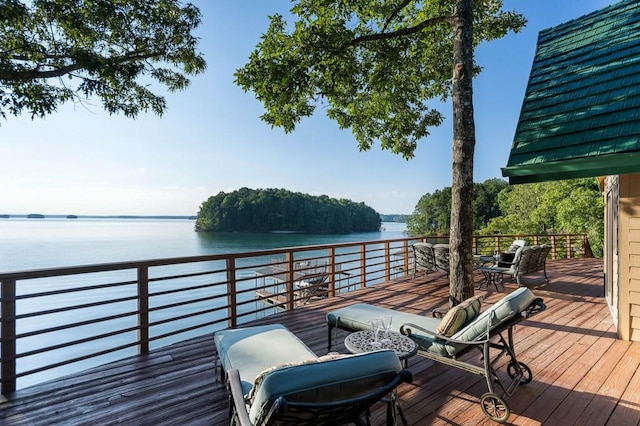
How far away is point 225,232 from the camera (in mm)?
46156

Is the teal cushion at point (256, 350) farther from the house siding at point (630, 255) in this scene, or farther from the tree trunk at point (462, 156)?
the house siding at point (630, 255)

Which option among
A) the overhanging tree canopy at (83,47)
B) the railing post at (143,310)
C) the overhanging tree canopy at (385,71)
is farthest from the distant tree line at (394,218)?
the railing post at (143,310)

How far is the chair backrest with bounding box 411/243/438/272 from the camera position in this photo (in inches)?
288

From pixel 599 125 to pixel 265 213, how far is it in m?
42.8

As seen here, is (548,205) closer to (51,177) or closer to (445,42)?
(445,42)

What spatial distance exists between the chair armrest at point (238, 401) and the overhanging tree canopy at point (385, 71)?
138 inches

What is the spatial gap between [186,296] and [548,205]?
25.0 m

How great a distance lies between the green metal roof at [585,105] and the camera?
3744 millimetres

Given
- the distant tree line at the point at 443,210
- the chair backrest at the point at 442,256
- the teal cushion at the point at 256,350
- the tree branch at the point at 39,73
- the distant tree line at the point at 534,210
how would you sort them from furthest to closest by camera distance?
the distant tree line at the point at 443,210 → the distant tree line at the point at 534,210 → the chair backrest at the point at 442,256 → the tree branch at the point at 39,73 → the teal cushion at the point at 256,350

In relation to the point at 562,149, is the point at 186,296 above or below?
below

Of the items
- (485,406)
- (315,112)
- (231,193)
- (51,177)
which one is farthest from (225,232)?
(485,406)

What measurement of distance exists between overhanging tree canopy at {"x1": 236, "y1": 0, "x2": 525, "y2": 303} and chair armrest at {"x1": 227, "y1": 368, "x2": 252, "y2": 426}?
11.5ft

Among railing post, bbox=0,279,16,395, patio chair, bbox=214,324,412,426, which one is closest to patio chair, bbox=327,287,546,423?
patio chair, bbox=214,324,412,426

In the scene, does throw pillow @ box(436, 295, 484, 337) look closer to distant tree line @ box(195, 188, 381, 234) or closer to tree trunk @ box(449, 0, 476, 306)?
tree trunk @ box(449, 0, 476, 306)
